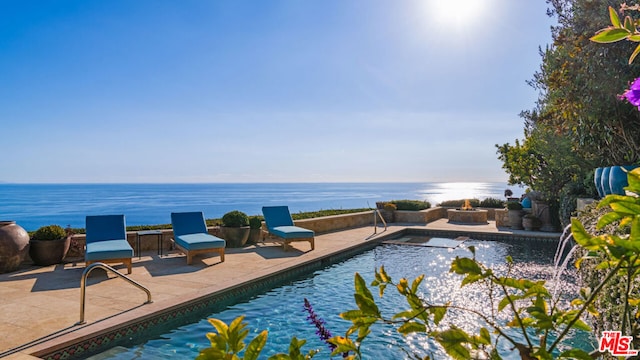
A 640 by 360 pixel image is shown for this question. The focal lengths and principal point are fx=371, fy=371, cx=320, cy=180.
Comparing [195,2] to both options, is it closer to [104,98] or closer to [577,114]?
[577,114]

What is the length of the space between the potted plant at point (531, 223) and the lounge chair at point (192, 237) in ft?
40.5

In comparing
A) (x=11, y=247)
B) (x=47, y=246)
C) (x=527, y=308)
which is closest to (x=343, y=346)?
(x=527, y=308)

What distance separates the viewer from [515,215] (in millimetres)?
16031

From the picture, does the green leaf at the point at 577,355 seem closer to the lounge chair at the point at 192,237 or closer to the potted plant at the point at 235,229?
the lounge chair at the point at 192,237

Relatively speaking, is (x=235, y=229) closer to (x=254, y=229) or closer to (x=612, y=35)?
(x=254, y=229)

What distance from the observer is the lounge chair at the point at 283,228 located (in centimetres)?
1033

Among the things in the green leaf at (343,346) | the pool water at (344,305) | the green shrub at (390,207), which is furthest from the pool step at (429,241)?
the green leaf at (343,346)

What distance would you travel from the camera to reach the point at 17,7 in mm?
14039

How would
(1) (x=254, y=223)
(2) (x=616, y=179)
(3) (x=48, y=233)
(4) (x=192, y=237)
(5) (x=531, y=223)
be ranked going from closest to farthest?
(2) (x=616, y=179) < (3) (x=48, y=233) < (4) (x=192, y=237) < (1) (x=254, y=223) < (5) (x=531, y=223)

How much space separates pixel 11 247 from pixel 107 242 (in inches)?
70.1

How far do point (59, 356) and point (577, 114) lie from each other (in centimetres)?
1017

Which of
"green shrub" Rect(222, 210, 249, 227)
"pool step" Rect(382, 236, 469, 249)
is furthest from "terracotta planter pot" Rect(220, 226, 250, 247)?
"pool step" Rect(382, 236, 469, 249)

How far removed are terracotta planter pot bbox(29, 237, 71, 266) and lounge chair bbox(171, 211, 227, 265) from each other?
247 centimetres

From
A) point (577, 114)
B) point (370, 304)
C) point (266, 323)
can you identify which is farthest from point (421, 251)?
point (370, 304)
